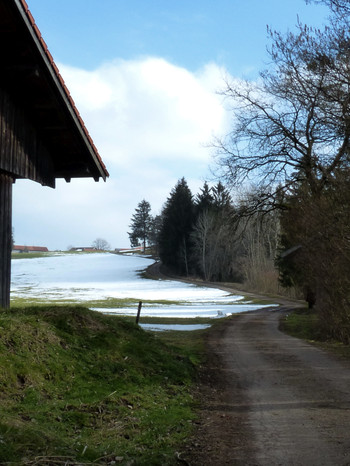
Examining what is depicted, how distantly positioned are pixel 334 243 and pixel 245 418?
10.3m

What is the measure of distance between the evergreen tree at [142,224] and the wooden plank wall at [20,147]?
13027 centimetres

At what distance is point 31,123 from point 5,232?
98.6 inches

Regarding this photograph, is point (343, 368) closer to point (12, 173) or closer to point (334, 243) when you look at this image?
point (334, 243)

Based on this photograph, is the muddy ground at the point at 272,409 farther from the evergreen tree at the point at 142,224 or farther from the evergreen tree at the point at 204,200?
the evergreen tree at the point at 142,224

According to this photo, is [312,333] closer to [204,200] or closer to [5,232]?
[5,232]

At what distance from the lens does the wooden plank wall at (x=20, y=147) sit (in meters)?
10.5

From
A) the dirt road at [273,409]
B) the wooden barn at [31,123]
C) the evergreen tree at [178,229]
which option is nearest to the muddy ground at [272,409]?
the dirt road at [273,409]

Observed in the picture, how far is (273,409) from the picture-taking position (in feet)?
26.6

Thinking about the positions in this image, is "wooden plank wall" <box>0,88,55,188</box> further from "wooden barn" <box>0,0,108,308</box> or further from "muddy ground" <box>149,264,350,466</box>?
"muddy ground" <box>149,264,350,466</box>

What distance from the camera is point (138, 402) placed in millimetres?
7973

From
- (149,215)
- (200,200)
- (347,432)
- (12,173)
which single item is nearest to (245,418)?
(347,432)

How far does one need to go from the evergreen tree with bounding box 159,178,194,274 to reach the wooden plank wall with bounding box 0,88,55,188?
8014 cm

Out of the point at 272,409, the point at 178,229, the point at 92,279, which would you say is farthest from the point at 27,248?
the point at 272,409

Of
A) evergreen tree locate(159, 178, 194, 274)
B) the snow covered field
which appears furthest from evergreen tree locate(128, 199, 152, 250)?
evergreen tree locate(159, 178, 194, 274)
